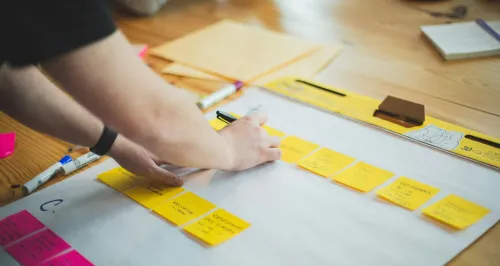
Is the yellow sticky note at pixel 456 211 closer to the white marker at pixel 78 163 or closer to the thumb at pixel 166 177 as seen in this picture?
the thumb at pixel 166 177

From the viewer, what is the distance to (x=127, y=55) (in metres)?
0.52

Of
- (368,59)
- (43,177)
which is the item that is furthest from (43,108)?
(368,59)

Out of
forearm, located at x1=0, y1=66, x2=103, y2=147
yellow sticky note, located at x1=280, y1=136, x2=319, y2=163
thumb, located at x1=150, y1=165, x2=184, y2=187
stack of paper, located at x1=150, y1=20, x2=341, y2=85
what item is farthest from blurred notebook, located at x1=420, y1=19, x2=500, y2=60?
forearm, located at x1=0, y1=66, x2=103, y2=147

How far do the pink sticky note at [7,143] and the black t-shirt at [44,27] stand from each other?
1.53ft

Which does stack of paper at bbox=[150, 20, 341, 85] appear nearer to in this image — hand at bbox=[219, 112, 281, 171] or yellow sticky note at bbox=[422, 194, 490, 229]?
hand at bbox=[219, 112, 281, 171]

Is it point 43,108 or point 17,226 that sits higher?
point 43,108

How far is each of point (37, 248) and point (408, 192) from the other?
0.49 m

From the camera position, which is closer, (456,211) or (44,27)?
(44,27)

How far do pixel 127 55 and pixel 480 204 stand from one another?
470mm

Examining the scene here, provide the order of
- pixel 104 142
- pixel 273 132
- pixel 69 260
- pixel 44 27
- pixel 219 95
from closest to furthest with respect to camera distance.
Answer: pixel 44 27, pixel 69 260, pixel 104 142, pixel 273 132, pixel 219 95

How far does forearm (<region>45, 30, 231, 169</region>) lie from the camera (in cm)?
49

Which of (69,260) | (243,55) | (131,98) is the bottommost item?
(69,260)

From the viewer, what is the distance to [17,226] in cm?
73

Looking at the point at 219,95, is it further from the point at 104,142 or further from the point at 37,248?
the point at 37,248
